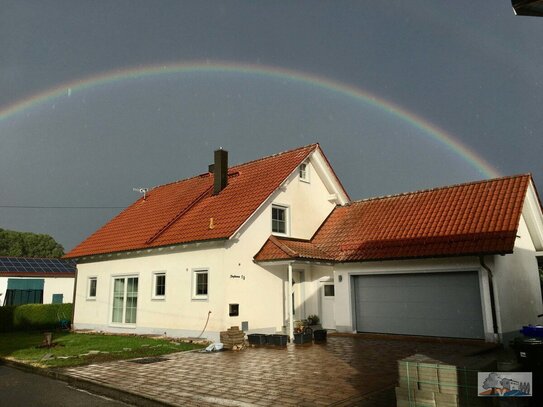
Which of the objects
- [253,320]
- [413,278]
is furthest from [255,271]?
[413,278]

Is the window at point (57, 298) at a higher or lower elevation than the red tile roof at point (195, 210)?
lower

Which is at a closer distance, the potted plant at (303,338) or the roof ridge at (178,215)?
the potted plant at (303,338)

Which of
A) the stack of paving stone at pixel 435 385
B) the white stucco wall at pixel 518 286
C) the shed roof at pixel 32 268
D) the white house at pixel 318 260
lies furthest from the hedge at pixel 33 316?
the stack of paving stone at pixel 435 385

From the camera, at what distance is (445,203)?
60.9 ft

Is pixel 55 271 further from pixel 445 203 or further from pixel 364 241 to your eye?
pixel 445 203

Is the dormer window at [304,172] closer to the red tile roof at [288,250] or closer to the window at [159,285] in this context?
the red tile roof at [288,250]

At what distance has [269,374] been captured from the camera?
1000 cm

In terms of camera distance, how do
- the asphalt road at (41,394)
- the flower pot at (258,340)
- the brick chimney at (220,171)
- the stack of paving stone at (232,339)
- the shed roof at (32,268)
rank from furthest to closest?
the shed roof at (32,268)
the brick chimney at (220,171)
the flower pot at (258,340)
the stack of paving stone at (232,339)
the asphalt road at (41,394)

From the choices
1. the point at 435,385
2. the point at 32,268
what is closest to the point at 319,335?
the point at 435,385

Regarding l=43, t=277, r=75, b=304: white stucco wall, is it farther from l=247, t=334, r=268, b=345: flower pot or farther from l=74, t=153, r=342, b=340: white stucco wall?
l=247, t=334, r=268, b=345: flower pot

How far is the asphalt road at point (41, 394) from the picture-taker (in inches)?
317

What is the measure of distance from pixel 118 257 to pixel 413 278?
14027mm

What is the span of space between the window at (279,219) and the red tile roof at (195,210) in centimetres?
131

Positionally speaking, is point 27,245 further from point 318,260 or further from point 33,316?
point 318,260
